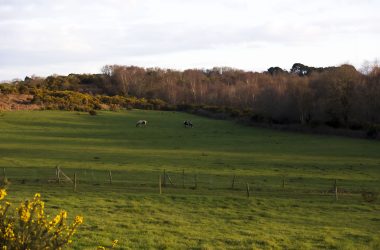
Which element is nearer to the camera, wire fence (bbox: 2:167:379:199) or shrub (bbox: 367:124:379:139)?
wire fence (bbox: 2:167:379:199)

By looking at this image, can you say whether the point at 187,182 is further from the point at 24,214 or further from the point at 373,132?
the point at 373,132

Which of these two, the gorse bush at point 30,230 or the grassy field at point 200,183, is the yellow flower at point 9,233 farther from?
the grassy field at point 200,183

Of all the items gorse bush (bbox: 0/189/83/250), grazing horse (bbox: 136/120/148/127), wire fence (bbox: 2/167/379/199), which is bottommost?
wire fence (bbox: 2/167/379/199)

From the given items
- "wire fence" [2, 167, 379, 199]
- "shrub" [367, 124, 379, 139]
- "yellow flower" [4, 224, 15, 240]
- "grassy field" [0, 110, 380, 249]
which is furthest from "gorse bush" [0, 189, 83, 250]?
"shrub" [367, 124, 379, 139]

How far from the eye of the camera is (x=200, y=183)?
3628cm

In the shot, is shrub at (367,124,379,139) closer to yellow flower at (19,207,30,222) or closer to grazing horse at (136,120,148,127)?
grazing horse at (136,120,148,127)

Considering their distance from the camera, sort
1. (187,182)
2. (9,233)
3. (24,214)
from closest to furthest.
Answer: (9,233)
(24,214)
(187,182)

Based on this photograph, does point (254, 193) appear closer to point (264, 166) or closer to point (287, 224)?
point (287, 224)

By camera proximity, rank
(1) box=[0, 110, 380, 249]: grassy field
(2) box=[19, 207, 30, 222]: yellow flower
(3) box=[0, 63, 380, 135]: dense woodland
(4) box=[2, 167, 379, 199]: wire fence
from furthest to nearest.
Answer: (3) box=[0, 63, 380, 135]: dense woodland < (4) box=[2, 167, 379, 199]: wire fence < (1) box=[0, 110, 380, 249]: grassy field < (2) box=[19, 207, 30, 222]: yellow flower

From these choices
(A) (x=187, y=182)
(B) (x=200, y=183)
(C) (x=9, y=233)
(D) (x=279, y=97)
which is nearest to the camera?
(C) (x=9, y=233)

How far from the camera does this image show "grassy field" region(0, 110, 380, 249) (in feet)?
68.1

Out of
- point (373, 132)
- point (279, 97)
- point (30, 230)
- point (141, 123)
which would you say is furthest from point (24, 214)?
point (279, 97)

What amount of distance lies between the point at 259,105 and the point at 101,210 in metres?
66.4

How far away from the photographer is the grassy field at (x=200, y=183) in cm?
2075
